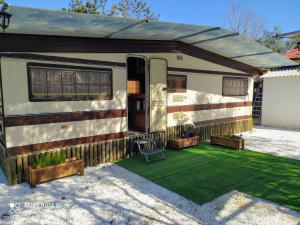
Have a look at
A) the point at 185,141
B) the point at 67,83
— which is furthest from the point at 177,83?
the point at 67,83

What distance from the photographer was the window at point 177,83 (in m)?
7.74

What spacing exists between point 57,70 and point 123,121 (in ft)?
7.21

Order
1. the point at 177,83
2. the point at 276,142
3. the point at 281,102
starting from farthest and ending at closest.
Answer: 1. the point at 281,102
2. the point at 276,142
3. the point at 177,83

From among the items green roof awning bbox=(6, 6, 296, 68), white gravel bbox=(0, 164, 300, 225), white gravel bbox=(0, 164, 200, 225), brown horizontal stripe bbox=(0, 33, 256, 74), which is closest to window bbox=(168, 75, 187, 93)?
brown horizontal stripe bbox=(0, 33, 256, 74)

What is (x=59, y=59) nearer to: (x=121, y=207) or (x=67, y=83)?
(x=67, y=83)

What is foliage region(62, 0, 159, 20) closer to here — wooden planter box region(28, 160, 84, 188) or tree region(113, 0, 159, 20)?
tree region(113, 0, 159, 20)

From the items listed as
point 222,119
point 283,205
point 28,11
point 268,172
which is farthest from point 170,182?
point 222,119

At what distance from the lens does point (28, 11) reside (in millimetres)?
3605

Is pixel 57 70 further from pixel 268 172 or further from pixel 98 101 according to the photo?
pixel 268 172

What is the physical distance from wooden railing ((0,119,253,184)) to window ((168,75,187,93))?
127cm

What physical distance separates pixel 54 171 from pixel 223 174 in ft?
12.1

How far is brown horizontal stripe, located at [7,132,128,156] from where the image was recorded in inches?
197

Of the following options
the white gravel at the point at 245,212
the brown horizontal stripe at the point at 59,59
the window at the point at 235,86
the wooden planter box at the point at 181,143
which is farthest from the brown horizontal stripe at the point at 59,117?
the window at the point at 235,86

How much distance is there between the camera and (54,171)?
16.5 ft
